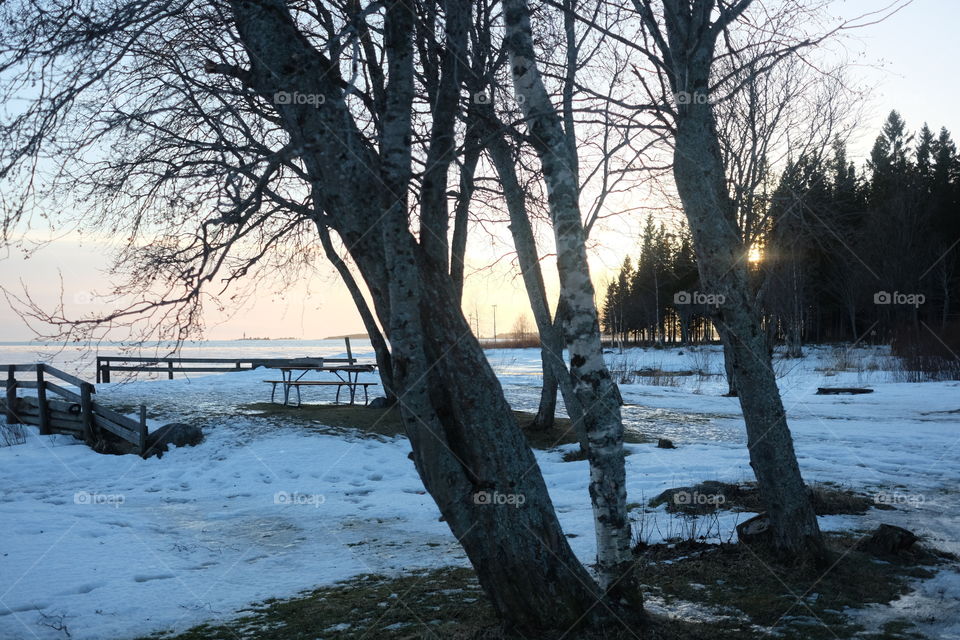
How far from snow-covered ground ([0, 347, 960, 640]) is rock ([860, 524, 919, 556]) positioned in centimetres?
51

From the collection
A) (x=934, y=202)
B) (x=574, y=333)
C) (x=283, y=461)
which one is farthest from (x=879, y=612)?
(x=934, y=202)

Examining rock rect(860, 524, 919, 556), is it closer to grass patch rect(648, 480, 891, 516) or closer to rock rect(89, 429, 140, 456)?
grass patch rect(648, 480, 891, 516)

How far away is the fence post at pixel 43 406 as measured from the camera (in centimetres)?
1255

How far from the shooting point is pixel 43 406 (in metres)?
12.7

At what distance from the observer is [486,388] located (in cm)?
376

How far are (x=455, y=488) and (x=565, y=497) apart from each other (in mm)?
5110

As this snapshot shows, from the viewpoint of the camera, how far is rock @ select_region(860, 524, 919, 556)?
5.39 m
